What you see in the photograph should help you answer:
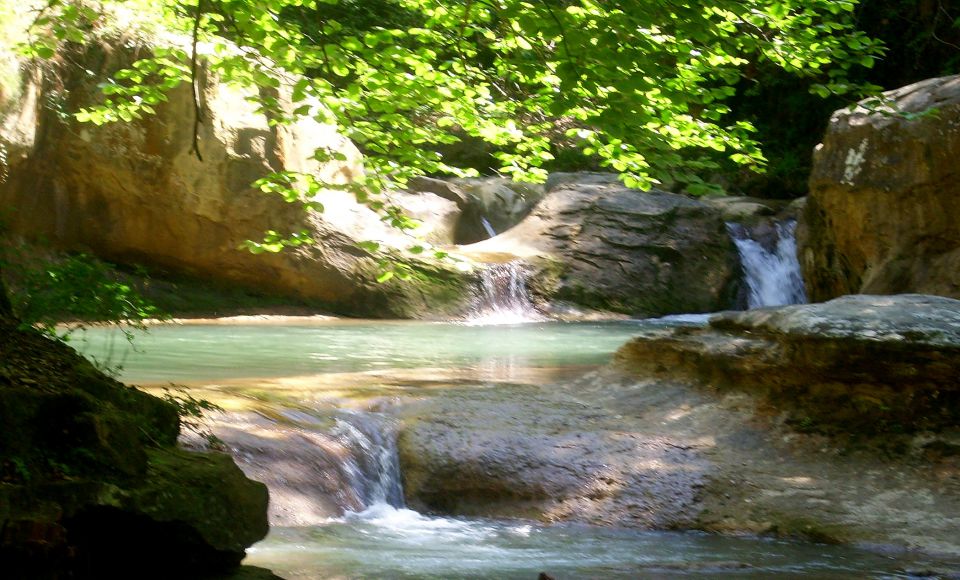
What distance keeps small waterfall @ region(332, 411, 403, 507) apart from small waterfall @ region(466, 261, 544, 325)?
10065mm

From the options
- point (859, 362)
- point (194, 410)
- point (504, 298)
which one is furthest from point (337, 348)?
point (194, 410)

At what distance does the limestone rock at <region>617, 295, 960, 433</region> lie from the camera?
6.22m

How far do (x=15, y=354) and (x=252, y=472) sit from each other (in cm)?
216

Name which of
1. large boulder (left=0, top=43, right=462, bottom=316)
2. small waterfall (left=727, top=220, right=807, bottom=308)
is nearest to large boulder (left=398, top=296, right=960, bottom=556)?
large boulder (left=0, top=43, right=462, bottom=316)

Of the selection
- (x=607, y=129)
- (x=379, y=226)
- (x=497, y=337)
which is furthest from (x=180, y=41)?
(x=607, y=129)

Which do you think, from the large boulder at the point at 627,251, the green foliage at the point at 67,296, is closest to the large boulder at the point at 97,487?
the green foliage at the point at 67,296

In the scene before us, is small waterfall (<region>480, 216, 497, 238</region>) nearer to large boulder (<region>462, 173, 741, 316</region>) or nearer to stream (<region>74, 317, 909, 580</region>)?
large boulder (<region>462, 173, 741, 316</region>)

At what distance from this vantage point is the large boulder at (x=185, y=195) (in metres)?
15.2

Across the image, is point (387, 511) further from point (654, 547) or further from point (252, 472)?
point (654, 547)

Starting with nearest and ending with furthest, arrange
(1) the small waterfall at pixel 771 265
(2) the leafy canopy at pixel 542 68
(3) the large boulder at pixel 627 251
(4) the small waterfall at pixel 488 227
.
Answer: (2) the leafy canopy at pixel 542 68 < (3) the large boulder at pixel 627 251 < (1) the small waterfall at pixel 771 265 < (4) the small waterfall at pixel 488 227

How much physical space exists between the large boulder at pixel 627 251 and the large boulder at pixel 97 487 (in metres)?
14.1

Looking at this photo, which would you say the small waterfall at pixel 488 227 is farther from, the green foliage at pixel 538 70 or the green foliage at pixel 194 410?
the green foliage at pixel 194 410

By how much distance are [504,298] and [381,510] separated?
37.8 ft

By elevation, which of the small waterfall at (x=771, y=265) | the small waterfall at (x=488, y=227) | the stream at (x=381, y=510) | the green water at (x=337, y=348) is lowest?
the stream at (x=381, y=510)
